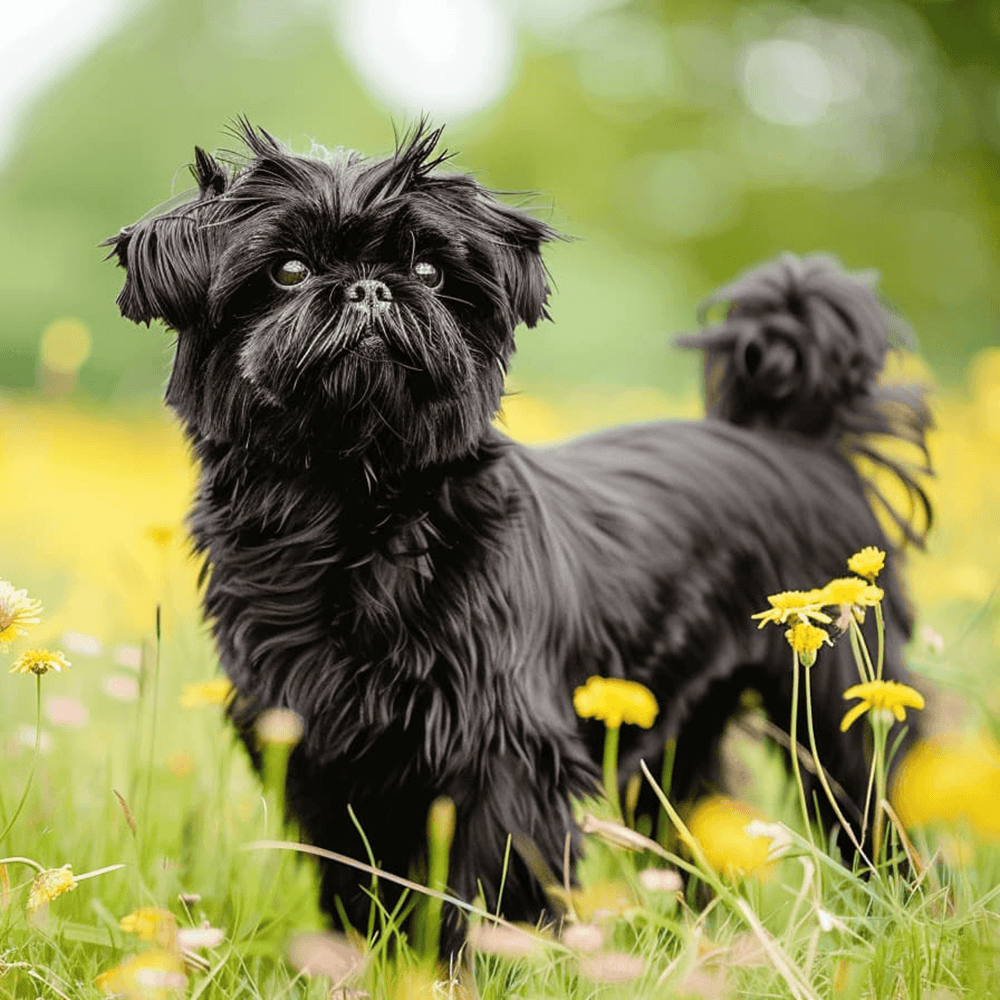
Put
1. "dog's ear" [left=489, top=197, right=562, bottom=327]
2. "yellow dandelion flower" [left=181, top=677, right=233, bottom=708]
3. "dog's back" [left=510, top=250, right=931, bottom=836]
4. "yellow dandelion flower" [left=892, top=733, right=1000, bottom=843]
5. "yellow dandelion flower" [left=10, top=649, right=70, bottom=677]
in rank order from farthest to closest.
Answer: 1. "dog's back" [left=510, top=250, right=931, bottom=836]
2. "yellow dandelion flower" [left=181, top=677, right=233, bottom=708]
3. "dog's ear" [left=489, top=197, right=562, bottom=327]
4. "yellow dandelion flower" [left=10, top=649, right=70, bottom=677]
5. "yellow dandelion flower" [left=892, top=733, right=1000, bottom=843]

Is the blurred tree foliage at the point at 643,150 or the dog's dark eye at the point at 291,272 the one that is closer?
the dog's dark eye at the point at 291,272

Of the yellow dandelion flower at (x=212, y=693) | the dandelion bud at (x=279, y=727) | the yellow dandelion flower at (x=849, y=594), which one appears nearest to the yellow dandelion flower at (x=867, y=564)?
the yellow dandelion flower at (x=849, y=594)

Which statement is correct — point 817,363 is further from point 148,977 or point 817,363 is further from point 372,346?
point 148,977

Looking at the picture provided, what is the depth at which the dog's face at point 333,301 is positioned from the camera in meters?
2.04

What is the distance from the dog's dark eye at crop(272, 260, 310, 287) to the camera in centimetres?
212

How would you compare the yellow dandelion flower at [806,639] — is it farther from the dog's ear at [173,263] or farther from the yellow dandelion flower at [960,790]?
the dog's ear at [173,263]

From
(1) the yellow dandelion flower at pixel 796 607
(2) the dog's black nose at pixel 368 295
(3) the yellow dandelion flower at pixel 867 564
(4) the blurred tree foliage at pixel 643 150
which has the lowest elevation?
(1) the yellow dandelion flower at pixel 796 607

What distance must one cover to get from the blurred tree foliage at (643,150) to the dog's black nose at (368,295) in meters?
11.1

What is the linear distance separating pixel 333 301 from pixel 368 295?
2.5 inches

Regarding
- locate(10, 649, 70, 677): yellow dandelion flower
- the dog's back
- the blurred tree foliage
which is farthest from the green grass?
the blurred tree foliage

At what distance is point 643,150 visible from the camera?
1531 cm

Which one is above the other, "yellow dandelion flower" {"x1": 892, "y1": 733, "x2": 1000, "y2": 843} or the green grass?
"yellow dandelion flower" {"x1": 892, "y1": 733, "x2": 1000, "y2": 843}

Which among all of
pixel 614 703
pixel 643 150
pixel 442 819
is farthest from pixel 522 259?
pixel 643 150

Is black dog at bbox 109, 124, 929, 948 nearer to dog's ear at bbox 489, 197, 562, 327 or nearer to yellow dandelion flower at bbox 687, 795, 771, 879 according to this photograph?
dog's ear at bbox 489, 197, 562, 327
